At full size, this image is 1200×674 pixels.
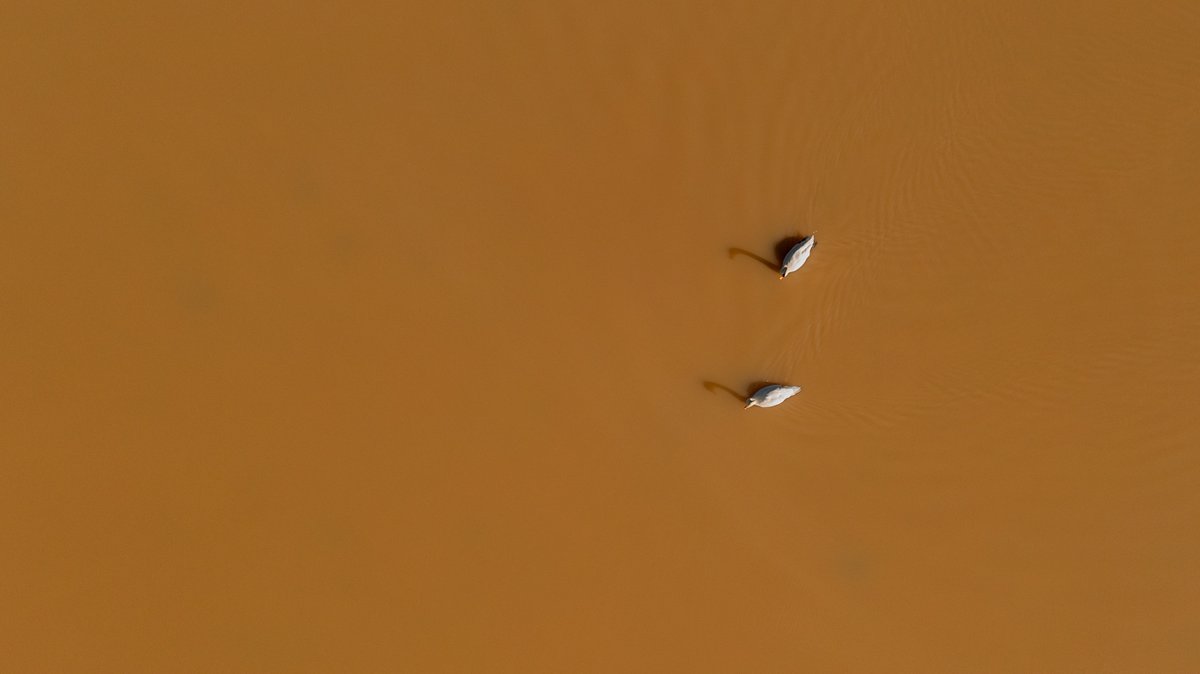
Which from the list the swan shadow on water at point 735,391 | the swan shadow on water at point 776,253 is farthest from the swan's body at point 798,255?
the swan shadow on water at point 735,391

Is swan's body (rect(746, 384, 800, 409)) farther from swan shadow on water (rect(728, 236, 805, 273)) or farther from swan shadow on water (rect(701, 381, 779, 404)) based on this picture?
swan shadow on water (rect(728, 236, 805, 273))

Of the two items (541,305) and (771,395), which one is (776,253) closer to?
(771,395)

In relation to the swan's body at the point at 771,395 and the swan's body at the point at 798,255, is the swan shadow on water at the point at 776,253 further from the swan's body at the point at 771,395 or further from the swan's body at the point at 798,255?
the swan's body at the point at 771,395

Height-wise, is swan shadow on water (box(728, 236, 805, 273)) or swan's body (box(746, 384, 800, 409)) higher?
swan shadow on water (box(728, 236, 805, 273))

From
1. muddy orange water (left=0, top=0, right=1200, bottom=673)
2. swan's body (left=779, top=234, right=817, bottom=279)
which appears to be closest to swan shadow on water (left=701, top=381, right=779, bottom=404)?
muddy orange water (left=0, top=0, right=1200, bottom=673)

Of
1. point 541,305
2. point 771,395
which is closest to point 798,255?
point 771,395
